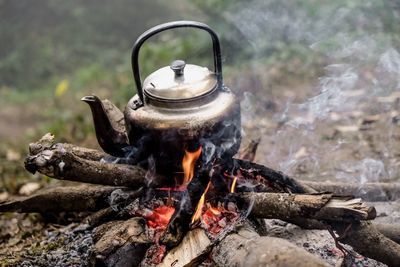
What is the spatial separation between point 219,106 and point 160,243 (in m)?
0.90

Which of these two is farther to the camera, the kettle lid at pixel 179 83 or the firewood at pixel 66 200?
the firewood at pixel 66 200

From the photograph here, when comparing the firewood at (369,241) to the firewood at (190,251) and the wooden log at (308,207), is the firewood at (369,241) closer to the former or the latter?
the wooden log at (308,207)

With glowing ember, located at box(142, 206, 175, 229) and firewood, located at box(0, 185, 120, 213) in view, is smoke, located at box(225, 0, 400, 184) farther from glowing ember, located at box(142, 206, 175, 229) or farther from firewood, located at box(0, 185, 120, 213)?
firewood, located at box(0, 185, 120, 213)

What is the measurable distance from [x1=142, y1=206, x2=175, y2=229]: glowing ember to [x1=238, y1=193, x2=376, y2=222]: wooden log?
0.47 m

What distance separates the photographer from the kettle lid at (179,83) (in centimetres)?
290

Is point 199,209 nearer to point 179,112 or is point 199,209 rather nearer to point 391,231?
point 179,112

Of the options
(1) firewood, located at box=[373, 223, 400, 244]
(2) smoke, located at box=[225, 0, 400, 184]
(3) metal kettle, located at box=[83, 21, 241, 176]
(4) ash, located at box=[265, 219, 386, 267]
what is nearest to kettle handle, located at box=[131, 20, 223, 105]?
(3) metal kettle, located at box=[83, 21, 241, 176]

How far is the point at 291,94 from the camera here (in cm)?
612

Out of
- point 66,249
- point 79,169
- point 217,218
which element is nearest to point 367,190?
point 217,218

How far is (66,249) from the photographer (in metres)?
3.59

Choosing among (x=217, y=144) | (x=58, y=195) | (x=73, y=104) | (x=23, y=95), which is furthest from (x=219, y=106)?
(x=23, y=95)

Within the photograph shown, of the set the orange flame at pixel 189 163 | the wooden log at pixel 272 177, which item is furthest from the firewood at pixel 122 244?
the wooden log at pixel 272 177

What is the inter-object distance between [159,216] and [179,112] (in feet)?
2.22

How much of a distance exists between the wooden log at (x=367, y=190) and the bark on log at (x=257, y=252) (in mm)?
983
